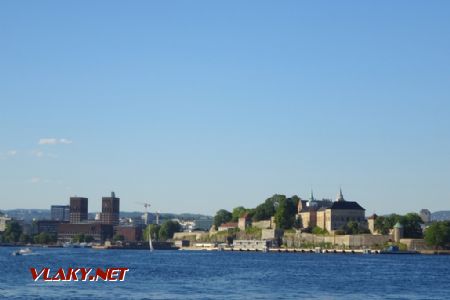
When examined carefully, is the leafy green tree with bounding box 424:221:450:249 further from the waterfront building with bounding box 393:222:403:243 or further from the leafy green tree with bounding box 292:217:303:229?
the leafy green tree with bounding box 292:217:303:229

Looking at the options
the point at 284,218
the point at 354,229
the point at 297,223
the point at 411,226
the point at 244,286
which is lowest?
the point at 244,286

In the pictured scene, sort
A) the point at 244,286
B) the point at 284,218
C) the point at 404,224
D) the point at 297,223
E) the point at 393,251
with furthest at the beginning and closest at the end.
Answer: the point at 284,218 < the point at 297,223 < the point at 404,224 < the point at 393,251 < the point at 244,286

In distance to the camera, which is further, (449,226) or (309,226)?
(309,226)

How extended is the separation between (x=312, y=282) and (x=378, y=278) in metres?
10.3

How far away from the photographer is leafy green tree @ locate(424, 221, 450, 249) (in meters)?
159

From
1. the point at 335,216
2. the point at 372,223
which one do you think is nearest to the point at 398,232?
the point at 372,223

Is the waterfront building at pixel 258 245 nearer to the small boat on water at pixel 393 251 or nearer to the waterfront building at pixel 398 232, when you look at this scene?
the waterfront building at pixel 398 232

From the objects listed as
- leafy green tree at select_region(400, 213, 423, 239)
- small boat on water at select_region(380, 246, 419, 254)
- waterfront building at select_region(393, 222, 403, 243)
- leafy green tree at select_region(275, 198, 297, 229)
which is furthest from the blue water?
leafy green tree at select_region(275, 198, 297, 229)

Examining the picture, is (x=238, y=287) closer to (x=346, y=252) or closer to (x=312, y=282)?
(x=312, y=282)

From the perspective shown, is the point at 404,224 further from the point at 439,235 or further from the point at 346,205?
the point at 346,205

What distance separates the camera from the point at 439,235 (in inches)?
6275

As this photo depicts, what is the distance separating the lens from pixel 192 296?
207ft

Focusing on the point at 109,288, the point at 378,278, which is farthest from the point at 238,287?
the point at 378,278

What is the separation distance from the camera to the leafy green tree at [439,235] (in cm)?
15912
